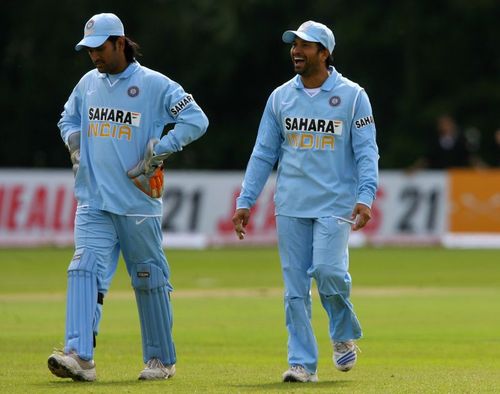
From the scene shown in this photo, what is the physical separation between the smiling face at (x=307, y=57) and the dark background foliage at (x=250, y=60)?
97.7ft

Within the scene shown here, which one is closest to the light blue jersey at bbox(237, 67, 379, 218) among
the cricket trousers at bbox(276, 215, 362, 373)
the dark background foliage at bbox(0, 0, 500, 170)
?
the cricket trousers at bbox(276, 215, 362, 373)

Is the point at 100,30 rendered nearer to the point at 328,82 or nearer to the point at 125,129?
the point at 125,129

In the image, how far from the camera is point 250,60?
44.2 m

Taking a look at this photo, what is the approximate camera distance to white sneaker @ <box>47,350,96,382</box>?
9.65 metres

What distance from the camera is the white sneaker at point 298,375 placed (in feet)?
32.7

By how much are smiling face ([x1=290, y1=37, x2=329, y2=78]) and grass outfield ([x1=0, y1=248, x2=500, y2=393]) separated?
2.07 metres

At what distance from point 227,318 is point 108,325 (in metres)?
1.41

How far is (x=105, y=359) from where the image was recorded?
38.8 ft

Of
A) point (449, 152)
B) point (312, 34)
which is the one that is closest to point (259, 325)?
point (312, 34)

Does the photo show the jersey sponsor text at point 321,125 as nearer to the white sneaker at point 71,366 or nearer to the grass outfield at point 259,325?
the grass outfield at point 259,325

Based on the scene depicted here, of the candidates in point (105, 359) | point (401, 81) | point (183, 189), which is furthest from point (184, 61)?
point (105, 359)

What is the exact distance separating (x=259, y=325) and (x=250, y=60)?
1160 inches

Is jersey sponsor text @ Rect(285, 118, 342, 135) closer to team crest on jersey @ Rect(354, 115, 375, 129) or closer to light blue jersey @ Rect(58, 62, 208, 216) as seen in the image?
team crest on jersey @ Rect(354, 115, 375, 129)

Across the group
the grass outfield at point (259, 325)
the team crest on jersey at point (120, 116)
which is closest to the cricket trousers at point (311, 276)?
the grass outfield at point (259, 325)
